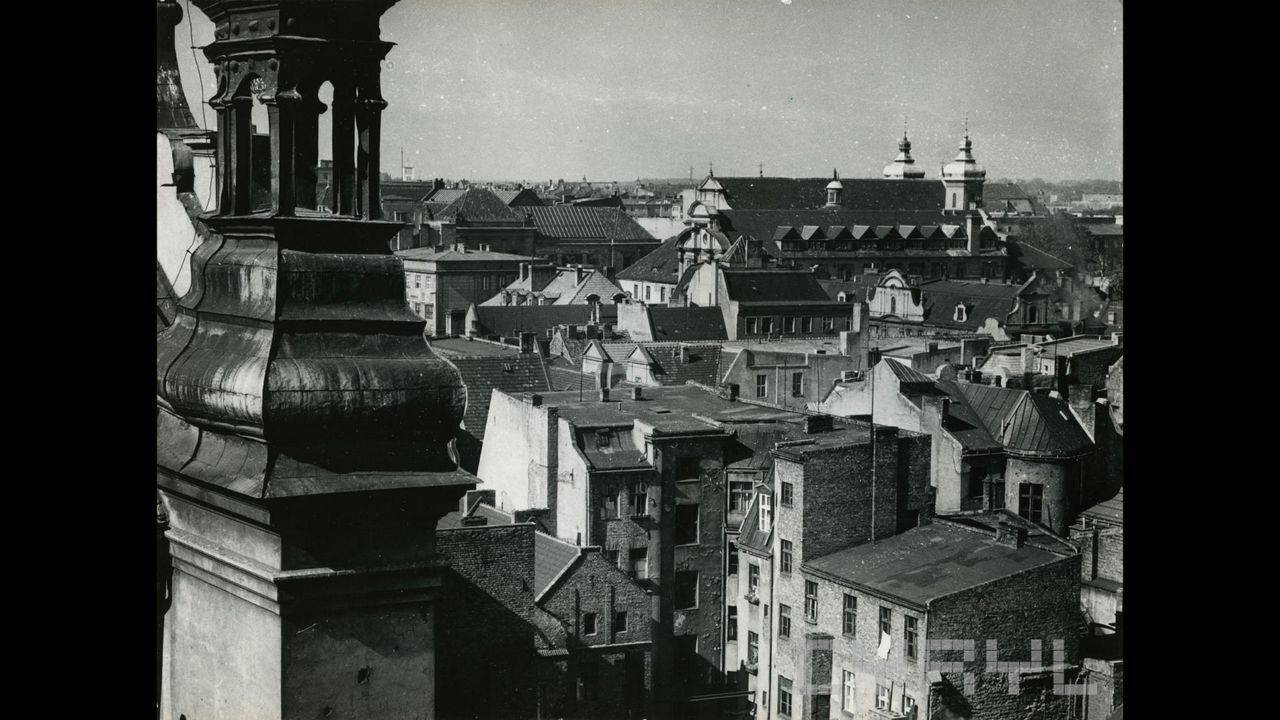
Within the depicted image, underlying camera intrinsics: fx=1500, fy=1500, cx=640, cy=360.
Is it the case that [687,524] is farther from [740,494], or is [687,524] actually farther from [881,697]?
[881,697]

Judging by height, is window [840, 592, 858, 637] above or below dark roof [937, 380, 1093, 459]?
below

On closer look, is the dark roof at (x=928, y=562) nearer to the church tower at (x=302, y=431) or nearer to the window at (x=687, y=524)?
the window at (x=687, y=524)

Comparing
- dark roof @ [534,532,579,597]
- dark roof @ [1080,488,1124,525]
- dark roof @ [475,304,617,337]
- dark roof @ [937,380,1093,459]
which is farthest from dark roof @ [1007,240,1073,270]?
dark roof @ [534,532,579,597]

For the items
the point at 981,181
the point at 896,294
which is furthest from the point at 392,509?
the point at 981,181

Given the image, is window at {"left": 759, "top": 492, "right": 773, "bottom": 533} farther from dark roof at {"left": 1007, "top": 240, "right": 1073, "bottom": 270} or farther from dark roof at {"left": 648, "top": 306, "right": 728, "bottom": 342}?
dark roof at {"left": 1007, "top": 240, "right": 1073, "bottom": 270}

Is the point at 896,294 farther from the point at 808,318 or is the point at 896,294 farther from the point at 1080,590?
the point at 1080,590
